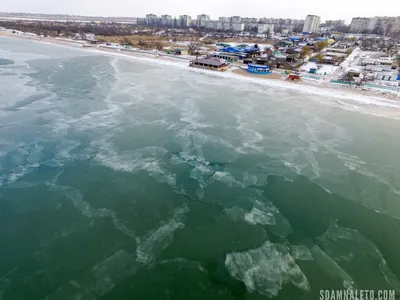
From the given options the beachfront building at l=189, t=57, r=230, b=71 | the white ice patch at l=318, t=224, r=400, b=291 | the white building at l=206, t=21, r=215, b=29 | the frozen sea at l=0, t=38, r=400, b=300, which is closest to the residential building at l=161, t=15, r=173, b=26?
the white building at l=206, t=21, r=215, b=29

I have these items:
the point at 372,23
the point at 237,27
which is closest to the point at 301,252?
the point at 237,27

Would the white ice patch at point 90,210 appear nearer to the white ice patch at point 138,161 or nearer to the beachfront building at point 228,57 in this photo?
the white ice patch at point 138,161

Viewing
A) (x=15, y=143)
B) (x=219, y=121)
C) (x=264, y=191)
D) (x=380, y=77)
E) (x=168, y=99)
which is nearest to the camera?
(x=264, y=191)

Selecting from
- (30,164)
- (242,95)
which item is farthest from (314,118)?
(30,164)

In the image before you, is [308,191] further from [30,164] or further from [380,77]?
[380,77]

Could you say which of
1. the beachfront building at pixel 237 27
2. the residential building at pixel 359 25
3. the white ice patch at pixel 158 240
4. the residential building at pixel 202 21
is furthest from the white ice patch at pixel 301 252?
the residential building at pixel 359 25

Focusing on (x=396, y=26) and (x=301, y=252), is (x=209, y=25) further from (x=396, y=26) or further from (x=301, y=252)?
(x=301, y=252)

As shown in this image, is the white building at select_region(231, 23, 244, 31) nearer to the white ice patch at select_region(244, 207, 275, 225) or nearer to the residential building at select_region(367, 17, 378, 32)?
the residential building at select_region(367, 17, 378, 32)
